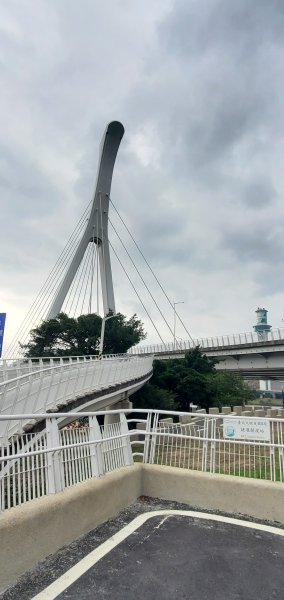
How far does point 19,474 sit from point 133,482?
7.66ft

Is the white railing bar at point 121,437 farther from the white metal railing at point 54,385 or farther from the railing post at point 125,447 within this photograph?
the white metal railing at point 54,385

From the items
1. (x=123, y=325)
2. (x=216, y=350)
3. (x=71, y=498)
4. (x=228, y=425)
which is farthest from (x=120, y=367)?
(x=216, y=350)

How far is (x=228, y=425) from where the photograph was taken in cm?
604

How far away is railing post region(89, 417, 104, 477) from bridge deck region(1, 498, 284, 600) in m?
0.62

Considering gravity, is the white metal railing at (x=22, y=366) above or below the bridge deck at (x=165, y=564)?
above

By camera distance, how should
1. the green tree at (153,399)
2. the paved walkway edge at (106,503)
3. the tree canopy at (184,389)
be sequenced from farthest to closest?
the tree canopy at (184,389) < the green tree at (153,399) < the paved walkway edge at (106,503)

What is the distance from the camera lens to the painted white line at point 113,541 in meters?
3.35

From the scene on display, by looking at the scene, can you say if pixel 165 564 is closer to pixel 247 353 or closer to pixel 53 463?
pixel 53 463

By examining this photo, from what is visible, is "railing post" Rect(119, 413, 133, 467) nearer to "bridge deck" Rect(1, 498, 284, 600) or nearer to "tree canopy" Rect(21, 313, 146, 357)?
"bridge deck" Rect(1, 498, 284, 600)

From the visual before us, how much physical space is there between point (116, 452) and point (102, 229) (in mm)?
50537

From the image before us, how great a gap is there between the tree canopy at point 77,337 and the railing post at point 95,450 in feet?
145

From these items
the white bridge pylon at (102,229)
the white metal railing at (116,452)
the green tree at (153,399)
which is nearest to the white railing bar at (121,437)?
the white metal railing at (116,452)

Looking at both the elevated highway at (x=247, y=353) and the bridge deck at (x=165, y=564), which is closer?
the bridge deck at (x=165, y=564)

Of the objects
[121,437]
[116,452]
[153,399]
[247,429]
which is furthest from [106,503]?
[153,399]
